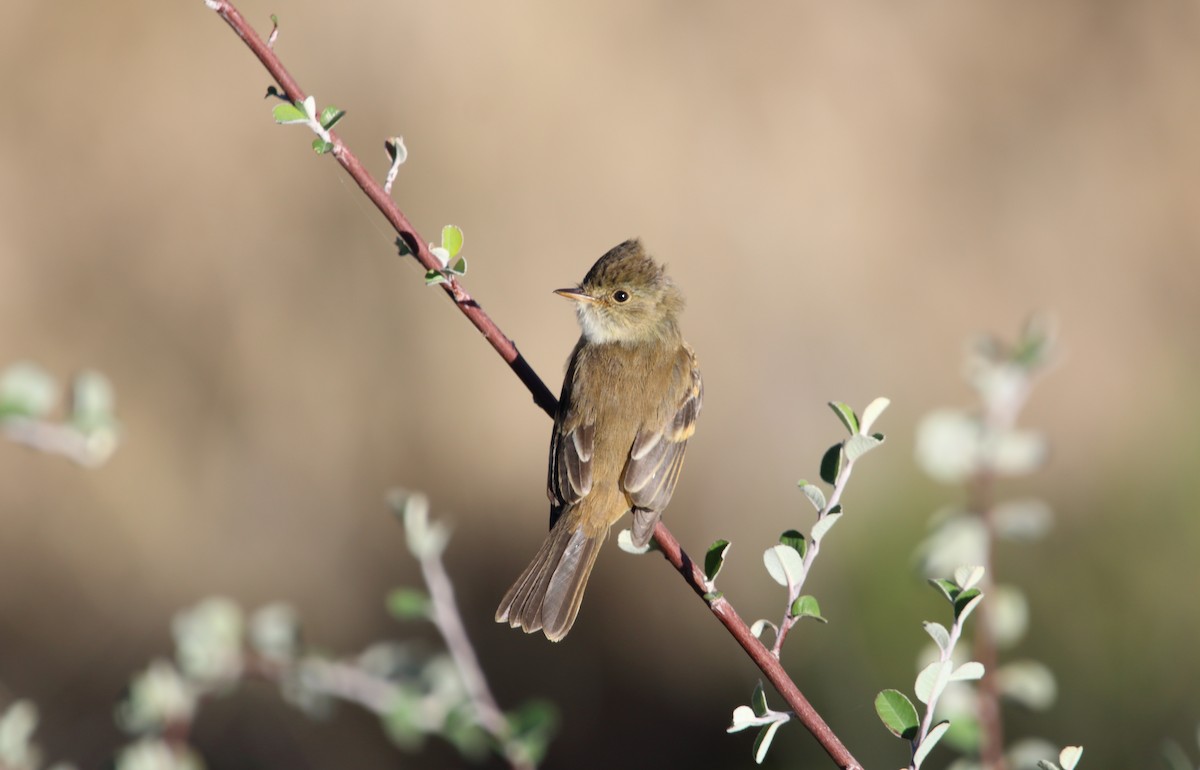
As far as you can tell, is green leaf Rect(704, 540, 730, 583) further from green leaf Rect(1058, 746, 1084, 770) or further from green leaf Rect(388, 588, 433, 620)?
green leaf Rect(388, 588, 433, 620)

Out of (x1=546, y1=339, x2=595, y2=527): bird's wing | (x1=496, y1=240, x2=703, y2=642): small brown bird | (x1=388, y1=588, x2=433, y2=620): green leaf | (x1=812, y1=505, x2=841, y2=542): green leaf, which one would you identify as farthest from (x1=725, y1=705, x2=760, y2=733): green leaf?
(x1=546, y1=339, x2=595, y2=527): bird's wing

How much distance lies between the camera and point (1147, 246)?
9.68 meters

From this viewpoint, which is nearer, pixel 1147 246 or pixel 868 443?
pixel 868 443

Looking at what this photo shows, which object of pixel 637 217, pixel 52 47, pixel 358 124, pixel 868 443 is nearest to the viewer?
pixel 868 443

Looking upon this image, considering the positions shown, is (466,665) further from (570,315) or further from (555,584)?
(570,315)

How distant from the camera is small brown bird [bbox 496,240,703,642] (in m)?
3.64

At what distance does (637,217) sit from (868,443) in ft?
21.9

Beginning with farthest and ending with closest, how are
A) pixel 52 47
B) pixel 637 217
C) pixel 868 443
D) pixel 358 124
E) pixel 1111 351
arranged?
pixel 1111 351
pixel 637 217
pixel 358 124
pixel 52 47
pixel 868 443

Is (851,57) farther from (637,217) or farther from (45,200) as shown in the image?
(45,200)

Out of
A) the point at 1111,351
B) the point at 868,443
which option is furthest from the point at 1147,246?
the point at 868,443

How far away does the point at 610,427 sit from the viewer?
4.00m

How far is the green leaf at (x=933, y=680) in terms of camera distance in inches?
79.1

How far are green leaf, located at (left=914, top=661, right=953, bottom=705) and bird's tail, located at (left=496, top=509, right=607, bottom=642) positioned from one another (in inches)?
59.5

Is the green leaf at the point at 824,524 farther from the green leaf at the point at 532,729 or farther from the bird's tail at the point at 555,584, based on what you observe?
the bird's tail at the point at 555,584
